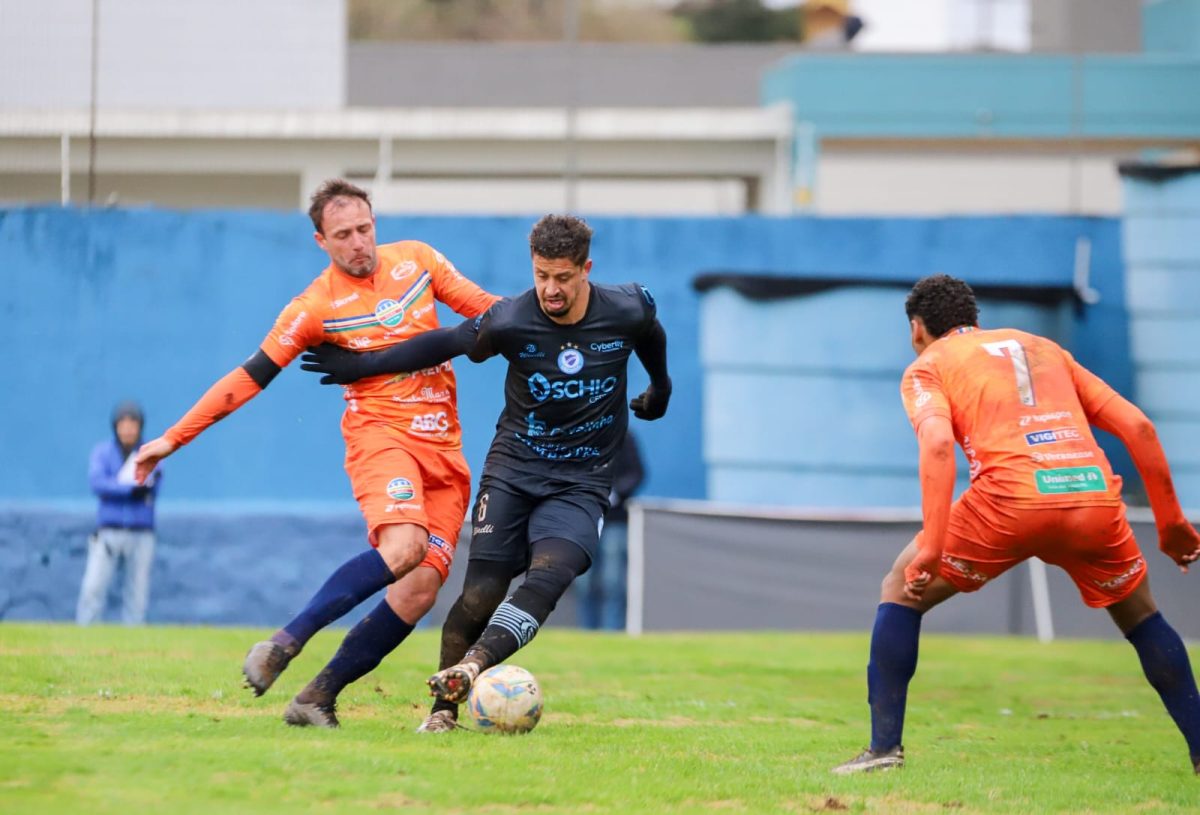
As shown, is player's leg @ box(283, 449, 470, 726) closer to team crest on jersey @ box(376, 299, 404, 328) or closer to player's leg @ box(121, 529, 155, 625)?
team crest on jersey @ box(376, 299, 404, 328)

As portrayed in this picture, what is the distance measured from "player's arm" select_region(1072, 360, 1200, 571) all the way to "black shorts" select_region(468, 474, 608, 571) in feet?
7.12

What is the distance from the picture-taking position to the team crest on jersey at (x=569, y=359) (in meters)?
7.36

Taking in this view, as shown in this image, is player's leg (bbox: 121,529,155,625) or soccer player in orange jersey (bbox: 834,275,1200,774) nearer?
soccer player in orange jersey (bbox: 834,275,1200,774)

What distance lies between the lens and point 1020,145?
2277cm

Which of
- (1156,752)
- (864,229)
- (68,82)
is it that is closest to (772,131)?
(864,229)

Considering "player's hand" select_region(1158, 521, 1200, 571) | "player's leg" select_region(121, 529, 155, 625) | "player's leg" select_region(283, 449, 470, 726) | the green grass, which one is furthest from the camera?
"player's leg" select_region(121, 529, 155, 625)

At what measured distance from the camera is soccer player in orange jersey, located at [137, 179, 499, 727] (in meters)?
7.32

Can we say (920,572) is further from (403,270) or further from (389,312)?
(403,270)

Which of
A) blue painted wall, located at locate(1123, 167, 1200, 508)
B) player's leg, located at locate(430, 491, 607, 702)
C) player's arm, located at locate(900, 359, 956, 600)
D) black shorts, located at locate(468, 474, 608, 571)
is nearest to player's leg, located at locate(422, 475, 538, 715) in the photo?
black shorts, located at locate(468, 474, 608, 571)

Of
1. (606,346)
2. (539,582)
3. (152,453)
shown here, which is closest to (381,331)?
(606,346)

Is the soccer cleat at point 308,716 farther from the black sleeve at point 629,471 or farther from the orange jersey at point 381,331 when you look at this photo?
the black sleeve at point 629,471

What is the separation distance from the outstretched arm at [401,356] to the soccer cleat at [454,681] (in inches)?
53.6

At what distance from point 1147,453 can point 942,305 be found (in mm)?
1044

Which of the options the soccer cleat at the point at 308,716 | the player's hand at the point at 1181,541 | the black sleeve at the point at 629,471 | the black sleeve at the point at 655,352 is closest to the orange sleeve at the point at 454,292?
the black sleeve at the point at 655,352
